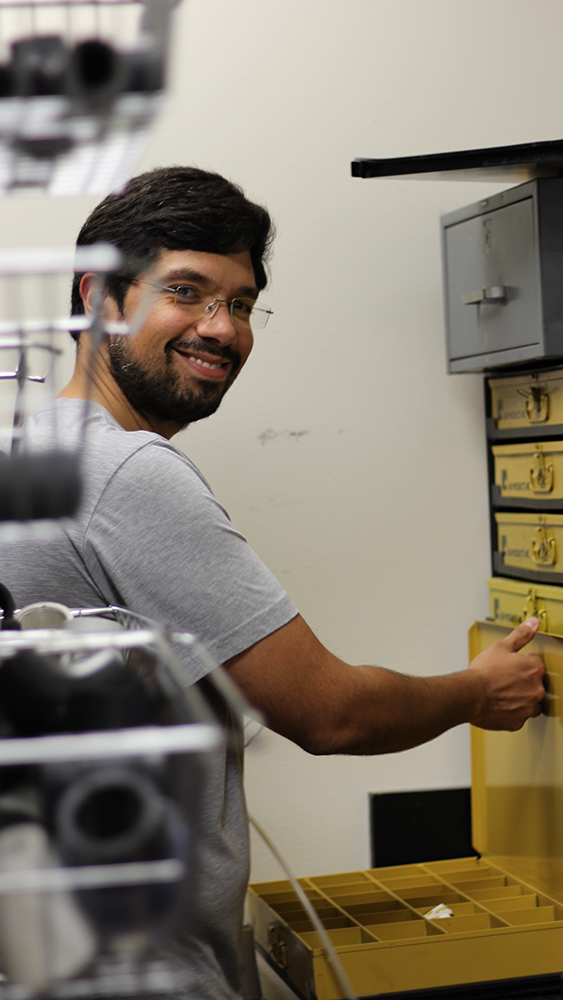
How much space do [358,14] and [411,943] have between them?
163 centimetres

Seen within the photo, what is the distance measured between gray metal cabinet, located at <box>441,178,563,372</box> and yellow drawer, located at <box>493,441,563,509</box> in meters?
0.16

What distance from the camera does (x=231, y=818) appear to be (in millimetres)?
886

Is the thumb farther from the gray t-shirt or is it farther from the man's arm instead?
the gray t-shirt

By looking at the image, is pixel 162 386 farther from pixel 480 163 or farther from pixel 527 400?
pixel 527 400

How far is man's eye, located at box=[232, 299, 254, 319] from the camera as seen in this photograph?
48.8 inches

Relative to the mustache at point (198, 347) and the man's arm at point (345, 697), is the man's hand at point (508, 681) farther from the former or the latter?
the mustache at point (198, 347)

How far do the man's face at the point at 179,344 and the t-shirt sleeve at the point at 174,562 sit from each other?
0.30 metres

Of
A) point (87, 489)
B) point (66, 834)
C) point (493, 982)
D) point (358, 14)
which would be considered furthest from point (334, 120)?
point (66, 834)

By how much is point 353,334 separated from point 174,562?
99 cm

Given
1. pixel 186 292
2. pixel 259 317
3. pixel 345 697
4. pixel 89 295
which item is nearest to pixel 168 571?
pixel 345 697

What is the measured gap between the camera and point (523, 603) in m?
1.56

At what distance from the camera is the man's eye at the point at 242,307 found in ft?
4.07

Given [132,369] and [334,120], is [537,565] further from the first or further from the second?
[334,120]

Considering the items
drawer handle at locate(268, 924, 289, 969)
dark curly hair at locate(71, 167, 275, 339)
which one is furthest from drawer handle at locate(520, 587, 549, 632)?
dark curly hair at locate(71, 167, 275, 339)
